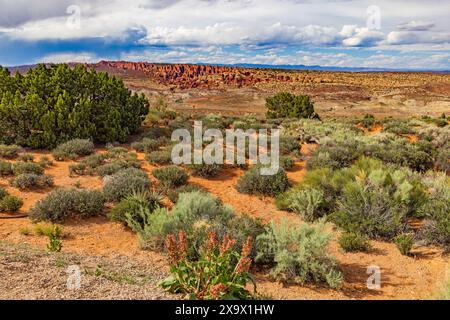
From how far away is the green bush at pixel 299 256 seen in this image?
5.66 metres

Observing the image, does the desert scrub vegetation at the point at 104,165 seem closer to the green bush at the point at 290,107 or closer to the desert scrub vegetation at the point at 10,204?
the desert scrub vegetation at the point at 10,204

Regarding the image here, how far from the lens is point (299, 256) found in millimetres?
5828

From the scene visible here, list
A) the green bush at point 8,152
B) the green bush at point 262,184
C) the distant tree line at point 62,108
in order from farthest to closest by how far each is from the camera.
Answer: the distant tree line at point 62,108, the green bush at point 8,152, the green bush at point 262,184

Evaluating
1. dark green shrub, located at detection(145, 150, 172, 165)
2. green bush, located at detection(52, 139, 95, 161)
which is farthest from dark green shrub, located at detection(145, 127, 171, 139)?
dark green shrub, located at detection(145, 150, 172, 165)

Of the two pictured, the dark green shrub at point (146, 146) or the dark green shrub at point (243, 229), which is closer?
the dark green shrub at point (243, 229)

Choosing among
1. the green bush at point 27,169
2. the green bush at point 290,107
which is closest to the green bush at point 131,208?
the green bush at point 27,169

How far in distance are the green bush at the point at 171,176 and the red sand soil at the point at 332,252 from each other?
1949mm

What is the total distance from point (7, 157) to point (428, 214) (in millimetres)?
12809

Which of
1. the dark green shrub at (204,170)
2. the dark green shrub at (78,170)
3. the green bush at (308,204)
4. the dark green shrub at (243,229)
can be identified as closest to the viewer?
the dark green shrub at (243,229)


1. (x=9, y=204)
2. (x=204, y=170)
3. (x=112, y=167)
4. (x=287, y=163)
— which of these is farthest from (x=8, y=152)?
(x=287, y=163)

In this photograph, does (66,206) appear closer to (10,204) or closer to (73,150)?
(10,204)

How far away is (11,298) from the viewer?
4176mm

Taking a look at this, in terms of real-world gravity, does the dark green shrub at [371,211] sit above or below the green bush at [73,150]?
below
